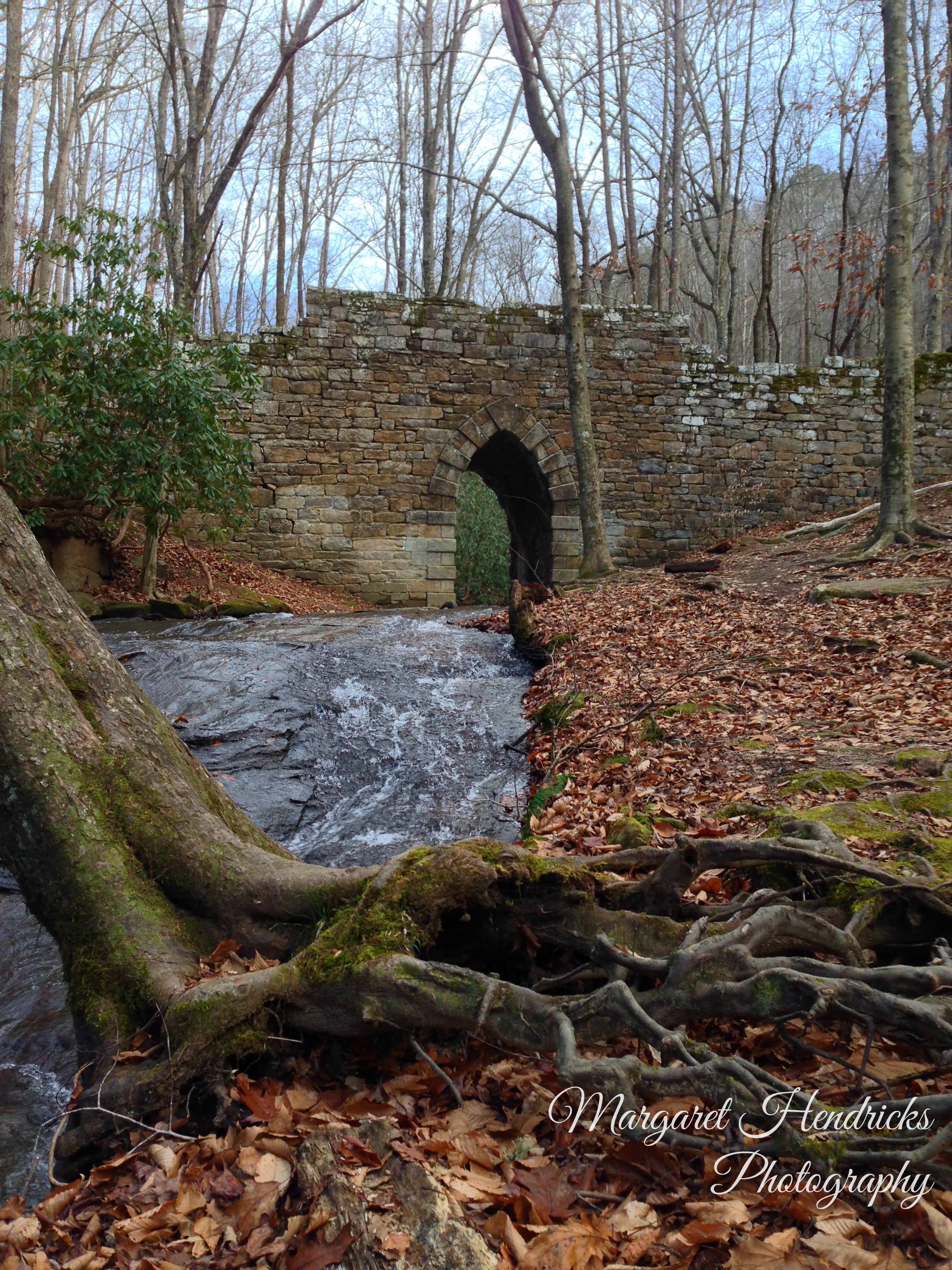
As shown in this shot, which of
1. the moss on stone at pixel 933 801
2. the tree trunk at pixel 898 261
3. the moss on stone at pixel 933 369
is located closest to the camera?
the moss on stone at pixel 933 801

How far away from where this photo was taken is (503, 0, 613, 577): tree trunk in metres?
11.5

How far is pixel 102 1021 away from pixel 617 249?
21451mm

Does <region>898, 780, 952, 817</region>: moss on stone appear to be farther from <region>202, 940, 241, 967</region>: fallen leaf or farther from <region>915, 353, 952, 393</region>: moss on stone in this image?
<region>915, 353, 952, 393</region>: moss on stone

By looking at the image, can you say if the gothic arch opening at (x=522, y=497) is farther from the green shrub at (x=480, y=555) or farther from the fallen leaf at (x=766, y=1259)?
the fallen leaf at (x=766, y=1259)

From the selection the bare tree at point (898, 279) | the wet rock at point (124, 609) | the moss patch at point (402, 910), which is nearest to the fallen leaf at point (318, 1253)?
the moss patch at point (402, 910)

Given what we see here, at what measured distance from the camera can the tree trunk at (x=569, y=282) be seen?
37.8 feet

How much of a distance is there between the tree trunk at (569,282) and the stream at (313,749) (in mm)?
3621

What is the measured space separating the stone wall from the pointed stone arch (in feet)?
0.11

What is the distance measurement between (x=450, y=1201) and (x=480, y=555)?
2301 cm

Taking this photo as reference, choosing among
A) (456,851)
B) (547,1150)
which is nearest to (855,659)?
(456,851)

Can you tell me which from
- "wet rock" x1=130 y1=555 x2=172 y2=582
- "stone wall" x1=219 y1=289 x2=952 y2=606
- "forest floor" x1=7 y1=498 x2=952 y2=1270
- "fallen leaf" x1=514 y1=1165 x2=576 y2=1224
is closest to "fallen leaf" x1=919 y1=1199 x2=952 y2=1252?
"forest floor" x1=7 y1=498 x2=952 y2=1270

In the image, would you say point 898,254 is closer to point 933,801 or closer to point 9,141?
point 933,801

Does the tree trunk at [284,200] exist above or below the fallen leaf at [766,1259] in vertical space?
above

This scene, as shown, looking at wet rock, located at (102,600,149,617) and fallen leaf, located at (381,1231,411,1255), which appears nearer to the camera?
fallen leaf, located at (381,1231,411,1255)
